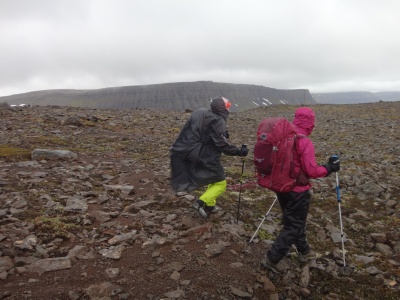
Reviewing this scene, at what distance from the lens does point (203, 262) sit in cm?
630

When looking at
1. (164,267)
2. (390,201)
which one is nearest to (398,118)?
(390,201)

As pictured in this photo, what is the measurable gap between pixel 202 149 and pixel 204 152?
0.30ft

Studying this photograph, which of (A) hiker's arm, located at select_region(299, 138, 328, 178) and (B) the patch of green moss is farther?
(B) the patch of green moss

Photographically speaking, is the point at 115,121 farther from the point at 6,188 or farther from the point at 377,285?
the point at 377,285

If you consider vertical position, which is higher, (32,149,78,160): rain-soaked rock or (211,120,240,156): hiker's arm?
(211,120,240,156): hiker's arm

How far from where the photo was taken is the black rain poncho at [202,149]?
8109 mm

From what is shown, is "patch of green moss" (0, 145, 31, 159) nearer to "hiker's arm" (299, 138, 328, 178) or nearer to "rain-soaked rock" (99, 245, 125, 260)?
"rain-soaked rock" (99, 245, 125, 260)

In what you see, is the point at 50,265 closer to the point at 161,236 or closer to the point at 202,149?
the point at 161,236

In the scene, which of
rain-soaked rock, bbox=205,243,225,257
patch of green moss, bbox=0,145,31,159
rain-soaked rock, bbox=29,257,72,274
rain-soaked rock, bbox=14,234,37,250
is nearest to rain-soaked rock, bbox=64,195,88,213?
rain-soaked rock, bbox=14,234,37,250

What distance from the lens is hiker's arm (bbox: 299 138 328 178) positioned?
5.92 meters

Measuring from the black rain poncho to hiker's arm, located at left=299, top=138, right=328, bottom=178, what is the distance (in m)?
2.23

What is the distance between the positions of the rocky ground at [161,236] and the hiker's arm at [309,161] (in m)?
2.05

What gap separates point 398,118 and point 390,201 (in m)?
26.3

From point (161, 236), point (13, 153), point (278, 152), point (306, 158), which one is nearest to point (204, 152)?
point (161, 236)
